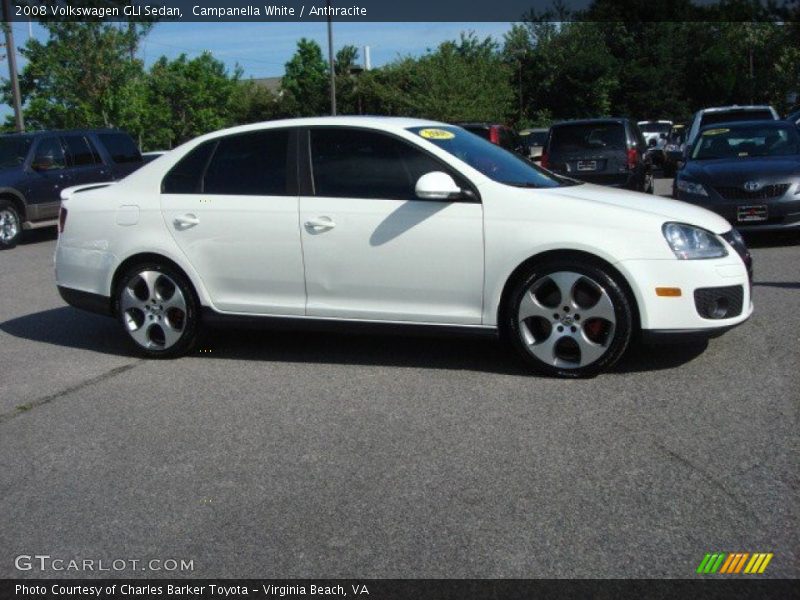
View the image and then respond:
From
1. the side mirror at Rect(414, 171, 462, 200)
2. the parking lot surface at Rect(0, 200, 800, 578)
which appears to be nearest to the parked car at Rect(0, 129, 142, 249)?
the parking lot surface at Rect(0, 200, 800, 578)

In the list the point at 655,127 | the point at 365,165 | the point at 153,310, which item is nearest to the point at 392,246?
the point at 365,165

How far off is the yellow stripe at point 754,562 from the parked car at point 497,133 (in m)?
13.5

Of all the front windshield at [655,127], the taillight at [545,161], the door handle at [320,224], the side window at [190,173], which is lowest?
the door handle at [320,224]

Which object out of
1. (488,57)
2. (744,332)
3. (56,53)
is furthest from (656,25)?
(744,332)

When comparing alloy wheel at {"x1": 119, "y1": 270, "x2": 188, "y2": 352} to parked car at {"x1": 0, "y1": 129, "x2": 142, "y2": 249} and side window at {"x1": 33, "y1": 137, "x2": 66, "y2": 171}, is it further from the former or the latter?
side window at {"x1": 33, "y1": 137, "x2": 66, "y2": 171}

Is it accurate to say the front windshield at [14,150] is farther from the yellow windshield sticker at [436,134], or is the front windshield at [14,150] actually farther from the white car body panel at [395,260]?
the yellow windshield sticker at [436,134]

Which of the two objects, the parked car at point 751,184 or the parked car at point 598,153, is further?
the parked car at point 598,153

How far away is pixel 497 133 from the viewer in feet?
61.7

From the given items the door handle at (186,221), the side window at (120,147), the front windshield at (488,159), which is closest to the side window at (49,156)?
the side window at (120,147)

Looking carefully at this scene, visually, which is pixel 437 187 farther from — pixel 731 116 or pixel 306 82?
pixel 306 82

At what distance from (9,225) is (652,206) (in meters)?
12.3

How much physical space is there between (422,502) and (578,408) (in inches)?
60.1

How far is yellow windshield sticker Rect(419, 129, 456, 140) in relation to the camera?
646 cm

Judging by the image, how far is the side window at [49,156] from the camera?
629 inches
